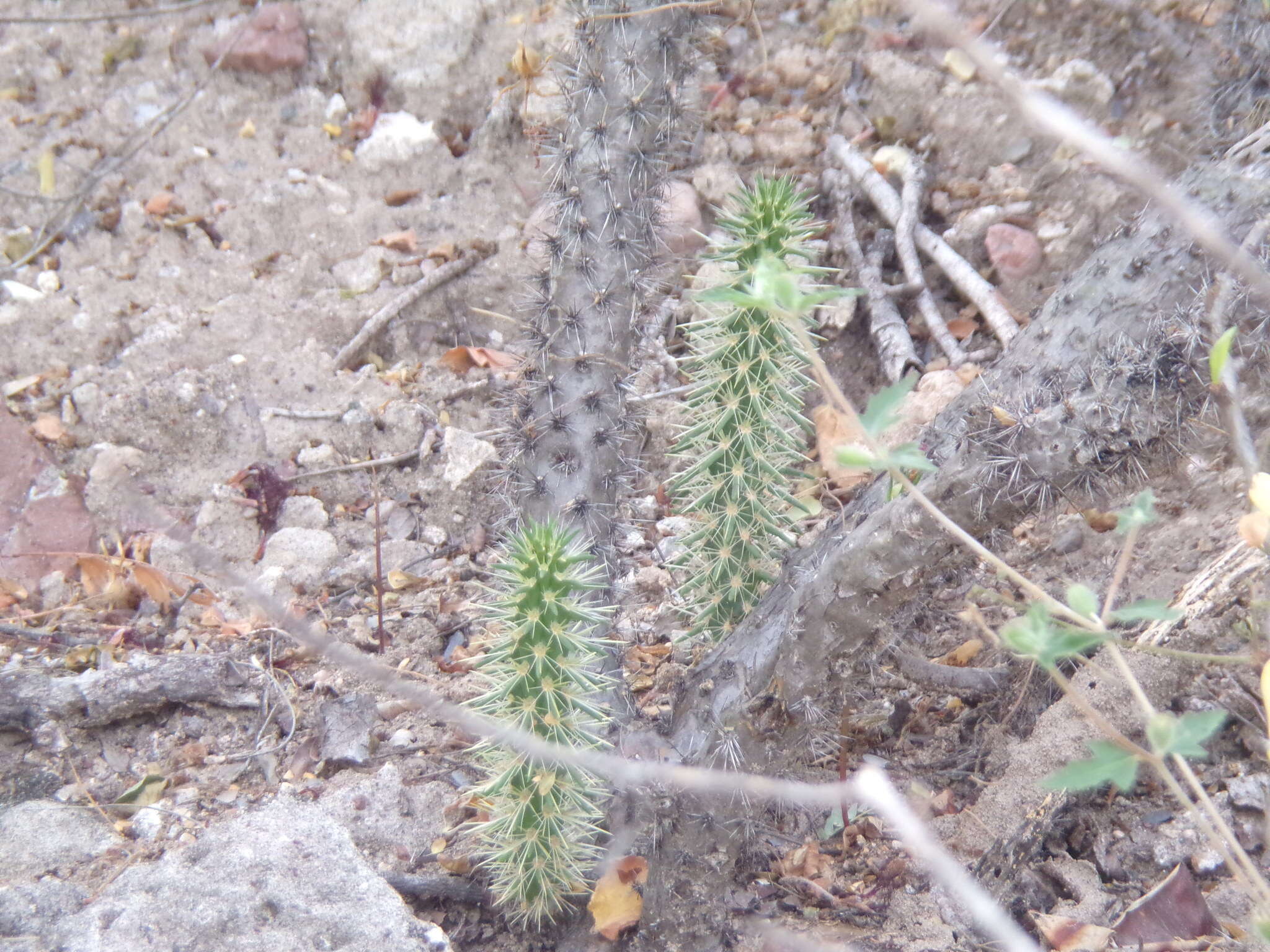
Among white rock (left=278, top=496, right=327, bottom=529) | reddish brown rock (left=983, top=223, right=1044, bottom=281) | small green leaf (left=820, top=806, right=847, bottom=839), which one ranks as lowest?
Result: white rock (left=278, top=496, right=327, bottom=529)

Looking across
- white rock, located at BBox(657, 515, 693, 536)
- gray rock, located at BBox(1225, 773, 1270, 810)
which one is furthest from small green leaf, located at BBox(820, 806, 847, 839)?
white rock, located at BBox(657, 515, 693, 536)

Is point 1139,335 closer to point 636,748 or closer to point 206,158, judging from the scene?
point 636,748

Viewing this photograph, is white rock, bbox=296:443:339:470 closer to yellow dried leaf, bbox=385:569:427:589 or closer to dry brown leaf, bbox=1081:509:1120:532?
yellow dried leaf, bbox=385:569:427:589

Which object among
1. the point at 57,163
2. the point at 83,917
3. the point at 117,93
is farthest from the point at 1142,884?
the point at 117,93

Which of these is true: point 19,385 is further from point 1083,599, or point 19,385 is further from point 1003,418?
point 1083,599

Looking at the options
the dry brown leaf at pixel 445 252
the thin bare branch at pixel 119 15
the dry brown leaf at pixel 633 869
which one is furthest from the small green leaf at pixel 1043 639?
the thin bare branch at pixel 119 15

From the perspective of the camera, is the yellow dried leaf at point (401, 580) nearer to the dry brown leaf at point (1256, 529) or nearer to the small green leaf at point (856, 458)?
the small green leaf at point (856, 458)
